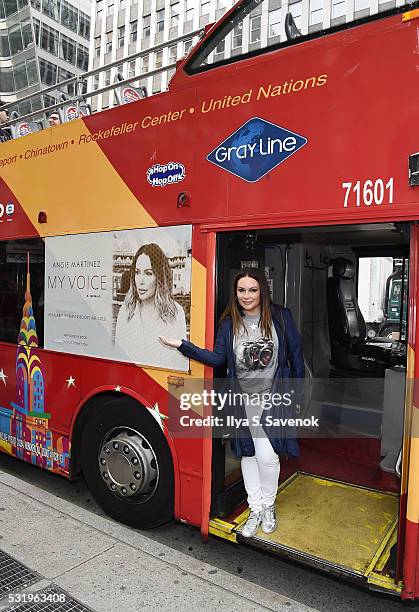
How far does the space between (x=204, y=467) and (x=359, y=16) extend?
274 cm

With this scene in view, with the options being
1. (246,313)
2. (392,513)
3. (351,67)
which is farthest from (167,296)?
(392,513)

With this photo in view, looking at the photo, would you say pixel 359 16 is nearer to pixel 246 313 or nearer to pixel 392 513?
pixel 246 313

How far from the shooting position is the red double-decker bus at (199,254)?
2402mm

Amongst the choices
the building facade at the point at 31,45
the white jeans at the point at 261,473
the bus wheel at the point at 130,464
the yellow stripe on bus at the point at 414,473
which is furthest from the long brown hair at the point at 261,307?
the building facade at the point at 31,45

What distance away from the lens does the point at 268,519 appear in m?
3.07

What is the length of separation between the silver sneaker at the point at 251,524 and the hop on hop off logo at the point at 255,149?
2.11 meters

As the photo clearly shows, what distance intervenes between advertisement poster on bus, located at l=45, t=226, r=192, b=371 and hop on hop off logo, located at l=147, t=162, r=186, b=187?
12.8 inches

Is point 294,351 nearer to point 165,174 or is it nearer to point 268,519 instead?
point 268,519

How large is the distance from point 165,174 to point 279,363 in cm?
147

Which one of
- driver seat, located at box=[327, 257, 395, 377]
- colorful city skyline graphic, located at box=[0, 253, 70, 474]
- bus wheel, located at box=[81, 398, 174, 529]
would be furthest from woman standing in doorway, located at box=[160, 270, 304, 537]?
driver seat, located at box=[327, 257, 395, 377]

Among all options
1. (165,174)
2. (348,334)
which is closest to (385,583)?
(165,174)

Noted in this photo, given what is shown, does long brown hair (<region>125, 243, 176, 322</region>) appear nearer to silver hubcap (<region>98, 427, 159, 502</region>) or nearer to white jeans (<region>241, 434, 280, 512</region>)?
silver hubcap (<region>98, 427, 159, 502</region>)

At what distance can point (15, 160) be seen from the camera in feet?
14.0

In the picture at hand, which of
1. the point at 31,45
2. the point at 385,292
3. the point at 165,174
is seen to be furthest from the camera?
the point at 31,45
